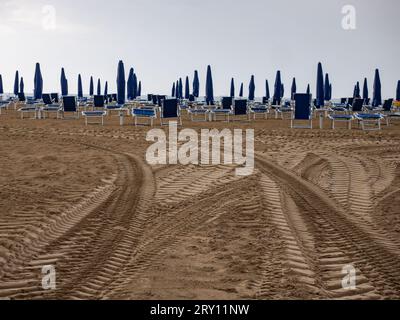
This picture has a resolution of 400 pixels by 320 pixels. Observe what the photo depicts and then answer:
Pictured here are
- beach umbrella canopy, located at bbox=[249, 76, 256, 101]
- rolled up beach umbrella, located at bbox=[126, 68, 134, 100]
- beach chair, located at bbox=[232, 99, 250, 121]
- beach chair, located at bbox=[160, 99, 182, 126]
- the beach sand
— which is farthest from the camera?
beach umbrella canopy, located at bbox=[249, 76, 256, 101]

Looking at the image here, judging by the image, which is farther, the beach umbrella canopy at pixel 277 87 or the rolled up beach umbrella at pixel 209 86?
the beach umbrella canopy at pixel 277 87

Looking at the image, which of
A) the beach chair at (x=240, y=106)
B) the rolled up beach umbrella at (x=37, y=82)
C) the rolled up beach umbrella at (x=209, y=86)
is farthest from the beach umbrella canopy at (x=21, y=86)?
the beach chair at (x=240, y=106)

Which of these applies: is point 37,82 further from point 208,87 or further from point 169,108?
point 169,108

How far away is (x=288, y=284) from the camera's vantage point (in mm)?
3004

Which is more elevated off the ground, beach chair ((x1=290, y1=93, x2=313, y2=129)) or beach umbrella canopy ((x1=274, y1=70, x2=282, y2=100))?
beach umbrella canopy ((x1=274, y1=70, x2=282, y2=100))

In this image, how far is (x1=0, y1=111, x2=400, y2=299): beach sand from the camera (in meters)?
3.00

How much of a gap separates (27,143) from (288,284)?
8748 millimetres

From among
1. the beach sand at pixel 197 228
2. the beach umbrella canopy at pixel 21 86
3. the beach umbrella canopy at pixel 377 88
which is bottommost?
the beach sand at pixel 197 228

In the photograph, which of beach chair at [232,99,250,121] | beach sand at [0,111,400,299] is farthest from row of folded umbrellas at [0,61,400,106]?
beach sand at [0,111,400,299]

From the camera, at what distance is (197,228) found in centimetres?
425

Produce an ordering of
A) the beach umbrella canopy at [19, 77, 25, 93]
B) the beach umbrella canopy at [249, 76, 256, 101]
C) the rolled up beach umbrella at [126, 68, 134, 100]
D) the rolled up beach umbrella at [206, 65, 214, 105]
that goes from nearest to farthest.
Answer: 1. the rolled up beach umbrella at [206, 65, 214, 105]
2. the rolled up beach umbrella at [126, 68, 134, 100]
3. the beach umbrella canopy at [249, 76, 256, 101]
4. the beach umbrella canopy at [19, 77, 25, 93]

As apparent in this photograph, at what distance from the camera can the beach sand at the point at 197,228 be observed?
3.00m

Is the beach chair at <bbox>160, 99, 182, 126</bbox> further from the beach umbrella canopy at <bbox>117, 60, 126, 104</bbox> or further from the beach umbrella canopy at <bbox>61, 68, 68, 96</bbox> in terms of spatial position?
the beach umbrella canopy at <bbox>61, 68, 68, 96</bbox>

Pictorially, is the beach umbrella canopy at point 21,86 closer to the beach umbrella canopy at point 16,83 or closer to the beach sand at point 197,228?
the beach umbrella canopy at point 16,83
